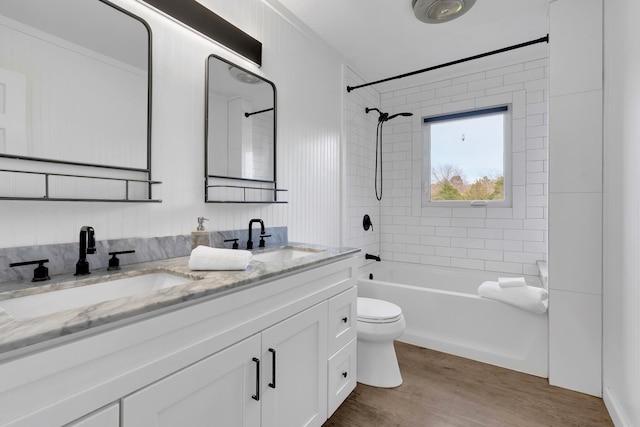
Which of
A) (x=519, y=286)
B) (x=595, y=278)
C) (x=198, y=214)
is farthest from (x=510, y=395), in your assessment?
(x=198, y=214)

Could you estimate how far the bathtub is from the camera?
81.7 inches

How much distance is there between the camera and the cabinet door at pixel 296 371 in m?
1.12

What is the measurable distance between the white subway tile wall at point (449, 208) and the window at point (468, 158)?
8 centimetres

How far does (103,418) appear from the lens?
0.66 metres

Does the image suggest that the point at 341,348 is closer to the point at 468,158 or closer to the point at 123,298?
the point at 123,298

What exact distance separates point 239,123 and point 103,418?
152 cm

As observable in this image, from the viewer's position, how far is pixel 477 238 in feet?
9.98

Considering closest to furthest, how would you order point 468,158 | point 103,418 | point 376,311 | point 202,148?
1. point 103,418
2. point 202,148
3. point 376,311
4. point 468,158

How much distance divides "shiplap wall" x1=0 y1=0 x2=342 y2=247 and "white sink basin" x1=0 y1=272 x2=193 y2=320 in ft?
0.86

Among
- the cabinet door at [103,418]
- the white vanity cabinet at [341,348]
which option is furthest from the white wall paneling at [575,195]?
the cabinet door at [103,418]

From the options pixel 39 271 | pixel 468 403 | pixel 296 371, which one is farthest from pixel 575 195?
pixel 39 271

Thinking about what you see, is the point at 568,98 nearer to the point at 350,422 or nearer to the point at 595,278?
the point at 595,278

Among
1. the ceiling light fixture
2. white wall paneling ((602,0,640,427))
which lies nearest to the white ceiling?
the ceiling light fixture

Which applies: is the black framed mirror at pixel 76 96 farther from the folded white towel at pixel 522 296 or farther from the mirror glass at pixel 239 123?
the folded white towel at pixel 522 296
